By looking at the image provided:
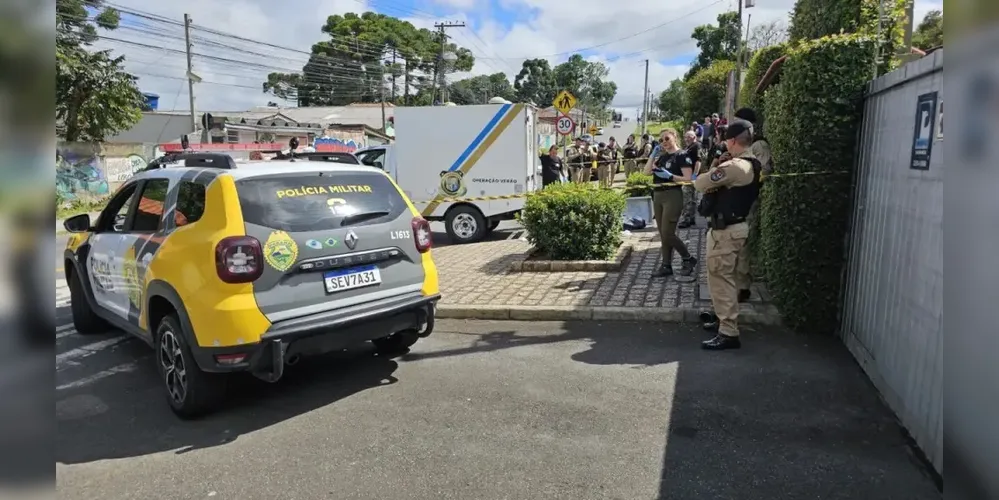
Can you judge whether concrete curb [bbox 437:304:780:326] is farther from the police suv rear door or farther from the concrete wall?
the police suv rear door

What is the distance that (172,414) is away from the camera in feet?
15.2

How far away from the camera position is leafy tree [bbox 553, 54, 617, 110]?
96.2m

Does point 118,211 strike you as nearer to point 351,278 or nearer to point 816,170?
point 351,278

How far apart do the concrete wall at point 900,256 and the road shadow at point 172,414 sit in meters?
3.56

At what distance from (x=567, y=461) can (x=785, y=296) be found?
3148mm

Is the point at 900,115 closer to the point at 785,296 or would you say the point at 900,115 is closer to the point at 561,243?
the point at 785,296

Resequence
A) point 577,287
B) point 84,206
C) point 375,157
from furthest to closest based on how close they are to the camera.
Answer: point 84,206
point 375,157
point 577,287

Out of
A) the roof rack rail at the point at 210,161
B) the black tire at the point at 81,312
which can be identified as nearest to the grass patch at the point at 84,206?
the black tire at the point at 81,312

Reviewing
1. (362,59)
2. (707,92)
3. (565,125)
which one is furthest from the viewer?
(362,59)

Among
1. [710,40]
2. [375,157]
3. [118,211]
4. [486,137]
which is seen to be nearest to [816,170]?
[118,211]

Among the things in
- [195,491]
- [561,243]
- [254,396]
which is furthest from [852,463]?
[561,243]

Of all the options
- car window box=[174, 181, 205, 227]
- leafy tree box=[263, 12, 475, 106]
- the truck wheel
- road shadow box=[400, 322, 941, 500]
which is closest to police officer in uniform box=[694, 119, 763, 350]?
road shadow box=[400, 322, 941, 500]

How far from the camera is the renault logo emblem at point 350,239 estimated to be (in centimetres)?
467

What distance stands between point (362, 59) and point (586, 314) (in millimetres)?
74304
